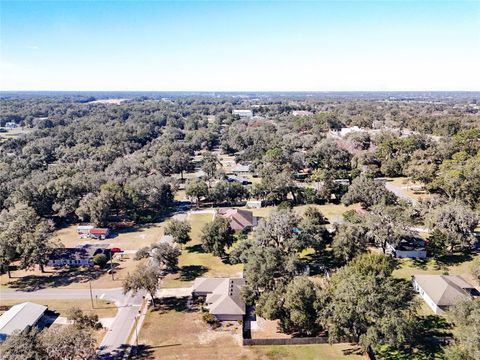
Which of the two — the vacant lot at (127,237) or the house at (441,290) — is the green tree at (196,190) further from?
the house at (441,290)

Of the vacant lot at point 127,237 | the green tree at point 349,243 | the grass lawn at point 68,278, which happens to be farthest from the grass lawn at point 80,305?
the green tree at point 349,243

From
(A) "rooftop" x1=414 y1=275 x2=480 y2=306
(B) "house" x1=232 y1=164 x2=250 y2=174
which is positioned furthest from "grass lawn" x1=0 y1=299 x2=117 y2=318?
(B) "house" x1=232 y1=164 x2=250 y2=174

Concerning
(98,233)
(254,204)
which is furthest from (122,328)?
(254,204)

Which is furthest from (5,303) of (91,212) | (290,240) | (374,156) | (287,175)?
(374,156)

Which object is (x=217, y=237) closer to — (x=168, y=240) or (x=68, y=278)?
(x=168, y=240)

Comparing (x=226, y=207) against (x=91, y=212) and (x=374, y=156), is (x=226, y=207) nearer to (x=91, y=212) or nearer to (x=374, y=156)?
(x=91, y=212)
